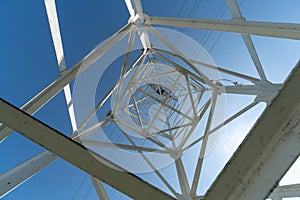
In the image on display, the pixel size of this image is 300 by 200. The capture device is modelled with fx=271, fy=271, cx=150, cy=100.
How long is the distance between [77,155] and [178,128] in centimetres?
533

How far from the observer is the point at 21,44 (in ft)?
21.2

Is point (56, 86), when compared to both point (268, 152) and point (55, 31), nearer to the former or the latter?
point (55, 31)

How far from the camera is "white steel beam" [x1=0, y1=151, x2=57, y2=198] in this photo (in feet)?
8.43

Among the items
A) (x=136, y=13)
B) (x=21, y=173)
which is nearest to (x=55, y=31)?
(x=136, y=13)

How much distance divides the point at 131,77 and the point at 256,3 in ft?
12.5

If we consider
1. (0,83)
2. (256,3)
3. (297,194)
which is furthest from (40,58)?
(297,194)

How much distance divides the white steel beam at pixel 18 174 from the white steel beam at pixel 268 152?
6.85 feet

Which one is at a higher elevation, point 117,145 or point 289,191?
point 289,191

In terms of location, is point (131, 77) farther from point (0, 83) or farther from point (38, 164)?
point (38, 164)

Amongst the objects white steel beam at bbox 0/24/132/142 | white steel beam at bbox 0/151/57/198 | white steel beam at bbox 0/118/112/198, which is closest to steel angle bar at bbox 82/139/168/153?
white steel beam at bbox 0/24/132/142

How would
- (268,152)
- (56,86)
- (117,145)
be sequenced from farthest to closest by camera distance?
(117,145), (56,86), (268,152)

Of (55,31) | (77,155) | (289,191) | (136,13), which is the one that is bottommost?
(77,155)

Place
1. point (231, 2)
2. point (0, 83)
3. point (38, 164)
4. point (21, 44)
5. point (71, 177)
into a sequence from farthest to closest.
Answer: point (71, 177)
point (21, 44)
point (0, 83)
point (231, 2)
point (38, 164)

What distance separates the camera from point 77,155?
5.38 feet
